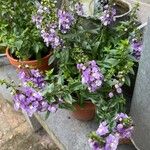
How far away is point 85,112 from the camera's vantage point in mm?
1740

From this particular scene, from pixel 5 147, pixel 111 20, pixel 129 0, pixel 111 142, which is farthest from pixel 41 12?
pixel 5 147

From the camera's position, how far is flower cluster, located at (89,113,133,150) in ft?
3.95

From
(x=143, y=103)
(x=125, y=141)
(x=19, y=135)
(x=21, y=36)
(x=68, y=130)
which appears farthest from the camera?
(x=19, y=135)

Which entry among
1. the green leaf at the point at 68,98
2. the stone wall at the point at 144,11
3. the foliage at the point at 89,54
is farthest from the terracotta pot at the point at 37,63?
the stone wall at the point at 144,11

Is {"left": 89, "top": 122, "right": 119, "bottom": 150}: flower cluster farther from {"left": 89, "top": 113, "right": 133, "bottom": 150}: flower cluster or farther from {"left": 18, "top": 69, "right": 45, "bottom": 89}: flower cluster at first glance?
{"left": 18, "top": 69, "right": 45, "bottom": 89}: flower cluster

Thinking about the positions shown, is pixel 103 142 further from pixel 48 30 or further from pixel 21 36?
pixel 21 36

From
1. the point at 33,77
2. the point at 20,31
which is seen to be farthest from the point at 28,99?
the point at 20,31

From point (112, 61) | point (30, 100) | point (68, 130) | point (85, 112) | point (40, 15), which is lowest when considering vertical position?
point (68, 130)

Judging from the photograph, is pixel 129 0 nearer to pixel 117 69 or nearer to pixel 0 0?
pixel 117 69

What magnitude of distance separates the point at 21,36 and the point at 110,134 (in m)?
0.90

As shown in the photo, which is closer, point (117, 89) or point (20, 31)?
point (117, 89)

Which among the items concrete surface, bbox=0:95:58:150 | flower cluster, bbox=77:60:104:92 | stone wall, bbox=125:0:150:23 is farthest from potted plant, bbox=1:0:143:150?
concrete surface, bbox=0:95:58:150

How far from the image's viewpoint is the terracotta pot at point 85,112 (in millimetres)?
1697

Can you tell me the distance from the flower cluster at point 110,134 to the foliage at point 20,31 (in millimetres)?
776
